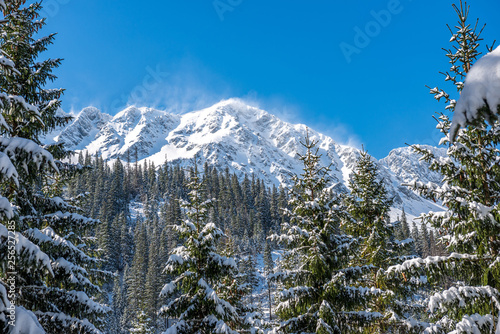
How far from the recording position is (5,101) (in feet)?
16.1

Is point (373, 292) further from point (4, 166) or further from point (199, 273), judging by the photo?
point (4, 166)

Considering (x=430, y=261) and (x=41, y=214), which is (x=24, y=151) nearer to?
(x=41, y=214)

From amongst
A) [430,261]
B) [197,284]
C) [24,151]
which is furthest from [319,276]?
[24,151]

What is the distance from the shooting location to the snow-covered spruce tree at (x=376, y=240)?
12209 millimetres

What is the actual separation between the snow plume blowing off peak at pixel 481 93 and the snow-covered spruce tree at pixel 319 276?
892 centimetres

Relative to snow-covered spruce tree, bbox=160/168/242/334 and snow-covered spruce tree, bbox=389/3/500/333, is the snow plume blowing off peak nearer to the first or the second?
snow-covered spruce tree, bbox=389/3/500/333

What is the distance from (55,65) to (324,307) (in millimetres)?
12059

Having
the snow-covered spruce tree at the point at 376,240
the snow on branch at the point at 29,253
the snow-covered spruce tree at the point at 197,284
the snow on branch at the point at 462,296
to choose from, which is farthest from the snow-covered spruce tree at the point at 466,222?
the snow on branch at the point at 29,253

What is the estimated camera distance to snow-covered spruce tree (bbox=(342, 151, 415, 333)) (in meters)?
12.2

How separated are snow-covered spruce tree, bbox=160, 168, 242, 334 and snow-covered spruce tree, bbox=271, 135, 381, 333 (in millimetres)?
2089

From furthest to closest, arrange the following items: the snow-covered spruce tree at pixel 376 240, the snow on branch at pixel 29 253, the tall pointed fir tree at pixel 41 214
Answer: the snow-covered spruce tree at pixel 376 240 → the tall pointed fir tree at pixel 41 214 → the snow on branch at pixel 29 253

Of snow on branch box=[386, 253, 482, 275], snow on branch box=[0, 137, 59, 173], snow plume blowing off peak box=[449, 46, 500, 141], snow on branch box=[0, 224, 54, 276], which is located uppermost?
snow on branch box=[0, 137, 59, 173]

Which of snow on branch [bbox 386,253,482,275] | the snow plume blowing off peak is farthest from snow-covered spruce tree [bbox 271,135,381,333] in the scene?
the snow plume blowing off peak

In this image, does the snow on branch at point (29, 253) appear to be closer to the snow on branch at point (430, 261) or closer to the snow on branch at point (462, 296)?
the snow on branch at point (430, 261)
